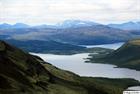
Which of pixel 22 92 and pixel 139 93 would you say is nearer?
pixel 139 93

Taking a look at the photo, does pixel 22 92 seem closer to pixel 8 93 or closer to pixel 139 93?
Result: pixel 8 93

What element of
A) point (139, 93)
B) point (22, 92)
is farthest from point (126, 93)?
point (22, 92)

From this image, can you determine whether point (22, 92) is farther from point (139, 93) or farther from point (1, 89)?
point (139, 93)

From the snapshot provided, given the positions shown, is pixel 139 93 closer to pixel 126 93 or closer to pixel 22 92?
pixel 126 93

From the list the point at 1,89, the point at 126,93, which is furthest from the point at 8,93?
the point at 126,93

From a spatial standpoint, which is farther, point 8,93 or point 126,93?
point 8,93

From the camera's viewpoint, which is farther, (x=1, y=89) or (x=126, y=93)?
(x=1, y=89)

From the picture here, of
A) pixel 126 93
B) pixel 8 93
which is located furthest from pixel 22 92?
pixel 126 93
